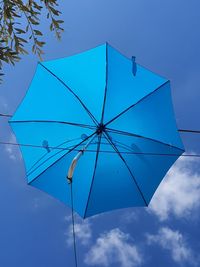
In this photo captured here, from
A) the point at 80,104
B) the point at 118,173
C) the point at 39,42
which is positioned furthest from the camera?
the point at 118,173

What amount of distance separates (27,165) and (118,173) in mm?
1650

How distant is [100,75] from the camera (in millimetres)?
5758

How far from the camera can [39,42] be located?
3.91 meters

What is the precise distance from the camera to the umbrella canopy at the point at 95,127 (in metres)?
5.73

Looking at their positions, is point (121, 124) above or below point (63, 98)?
below

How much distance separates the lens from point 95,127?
5.62 metres

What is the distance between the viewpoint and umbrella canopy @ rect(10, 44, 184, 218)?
573 centimetres

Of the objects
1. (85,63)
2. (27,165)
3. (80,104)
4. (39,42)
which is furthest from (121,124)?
(39,42)

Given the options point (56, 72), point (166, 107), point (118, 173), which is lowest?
point (118, 173)

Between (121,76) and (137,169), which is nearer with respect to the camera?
(121,76)

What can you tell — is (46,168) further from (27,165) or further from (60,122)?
(60,122)

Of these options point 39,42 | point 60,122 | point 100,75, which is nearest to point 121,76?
point 100,75

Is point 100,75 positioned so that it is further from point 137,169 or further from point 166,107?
point 137,169

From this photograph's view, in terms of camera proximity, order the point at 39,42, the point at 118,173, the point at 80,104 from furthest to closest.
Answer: the point at 118,173 → the point at 80,104 → the point at 39,42
